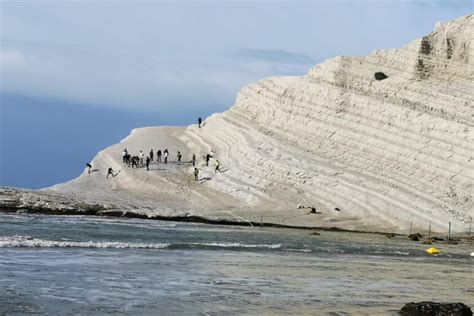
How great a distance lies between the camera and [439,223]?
43750mm

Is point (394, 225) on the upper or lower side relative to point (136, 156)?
lower

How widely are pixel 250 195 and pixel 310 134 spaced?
8184 mm

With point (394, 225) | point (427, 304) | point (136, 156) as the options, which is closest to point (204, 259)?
point (427, 304)

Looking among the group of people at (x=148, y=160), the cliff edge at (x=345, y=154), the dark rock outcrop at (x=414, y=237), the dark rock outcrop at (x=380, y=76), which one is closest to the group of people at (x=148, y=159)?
the group of people at (x=148, y=160)

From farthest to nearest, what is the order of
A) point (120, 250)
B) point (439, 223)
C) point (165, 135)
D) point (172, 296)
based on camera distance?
point (165, 135), point (439, 223), point (120, 250), point (172, 296)

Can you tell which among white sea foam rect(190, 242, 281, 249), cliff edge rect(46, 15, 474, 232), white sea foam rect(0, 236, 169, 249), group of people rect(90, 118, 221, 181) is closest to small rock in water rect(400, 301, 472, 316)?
white sea foam rect(0, 236, 169, 249)

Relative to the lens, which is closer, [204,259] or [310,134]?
[204,259]

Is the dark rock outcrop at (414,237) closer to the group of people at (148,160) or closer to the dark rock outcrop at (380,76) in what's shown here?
the dark rock outcrop at (380,76)

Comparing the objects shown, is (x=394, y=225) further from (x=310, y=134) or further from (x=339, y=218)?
(x=310, y=134)

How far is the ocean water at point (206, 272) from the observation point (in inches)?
613

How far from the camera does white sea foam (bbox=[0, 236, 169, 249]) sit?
25.7 meters

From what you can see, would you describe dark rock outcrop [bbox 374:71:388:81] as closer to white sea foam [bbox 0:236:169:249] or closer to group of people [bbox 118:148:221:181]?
group of people [bbox 118:148:221:181]

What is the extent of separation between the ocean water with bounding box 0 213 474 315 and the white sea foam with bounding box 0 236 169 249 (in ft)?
0.13

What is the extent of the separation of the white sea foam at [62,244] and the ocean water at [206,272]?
41 millimetres
